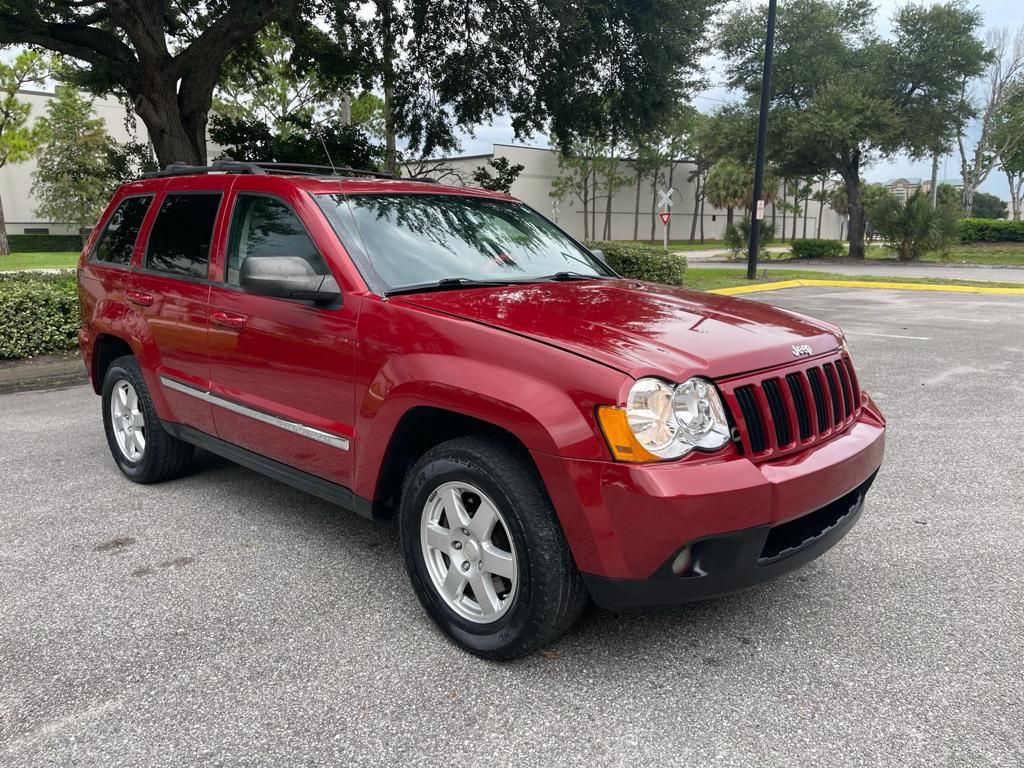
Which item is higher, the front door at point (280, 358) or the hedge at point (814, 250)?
the hedge at point (814, 250)

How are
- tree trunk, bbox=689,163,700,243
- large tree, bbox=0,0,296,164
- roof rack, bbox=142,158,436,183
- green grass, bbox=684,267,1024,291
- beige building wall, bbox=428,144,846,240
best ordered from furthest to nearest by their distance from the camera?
tree trunk, bbox=689,163,700,243
beige building wall, bbox=428,144,846,240
green grass, bbox=684,267,1024,291
large tree, bbox=0,0,296,164
roof rack, bbox=142,158,436,183

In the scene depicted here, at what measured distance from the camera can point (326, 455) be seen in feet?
11.1

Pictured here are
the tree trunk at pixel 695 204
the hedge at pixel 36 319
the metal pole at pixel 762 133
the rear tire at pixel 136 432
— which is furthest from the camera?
the tree trunk at pixel 695 204

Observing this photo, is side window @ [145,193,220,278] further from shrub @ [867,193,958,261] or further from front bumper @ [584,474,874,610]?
shrub @ [867,193,958,261]

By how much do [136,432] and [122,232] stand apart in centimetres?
127

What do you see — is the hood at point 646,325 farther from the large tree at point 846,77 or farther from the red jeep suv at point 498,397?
the large tree at point 846,77

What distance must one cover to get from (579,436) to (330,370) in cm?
131

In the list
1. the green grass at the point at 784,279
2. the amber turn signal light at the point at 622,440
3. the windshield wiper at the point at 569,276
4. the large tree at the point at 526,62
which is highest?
the large tree at the point at 526,62

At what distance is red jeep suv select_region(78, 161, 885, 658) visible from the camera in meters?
2.46

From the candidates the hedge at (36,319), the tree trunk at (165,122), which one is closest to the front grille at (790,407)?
the hedge at (36,319)

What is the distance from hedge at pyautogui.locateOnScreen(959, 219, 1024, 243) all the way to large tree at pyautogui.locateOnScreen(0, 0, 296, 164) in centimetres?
3748

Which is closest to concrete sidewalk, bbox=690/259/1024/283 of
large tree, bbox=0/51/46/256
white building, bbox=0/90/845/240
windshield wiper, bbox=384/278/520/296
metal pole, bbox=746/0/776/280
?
metal pole, bbox=746/0/776/280

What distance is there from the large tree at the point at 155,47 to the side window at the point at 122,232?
21.1 ft

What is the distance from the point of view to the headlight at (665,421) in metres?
2.42
